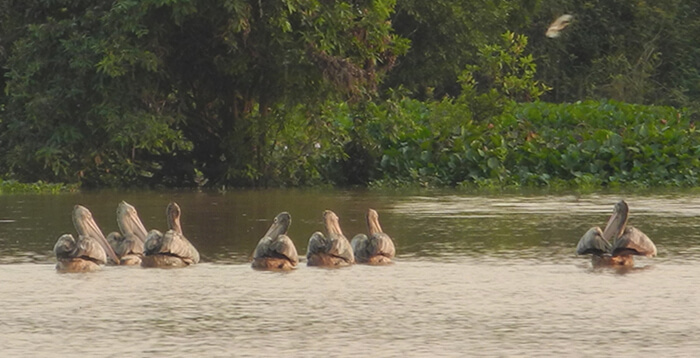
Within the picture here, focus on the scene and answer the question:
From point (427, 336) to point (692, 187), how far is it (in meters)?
16.3

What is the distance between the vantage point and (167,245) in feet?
44.1

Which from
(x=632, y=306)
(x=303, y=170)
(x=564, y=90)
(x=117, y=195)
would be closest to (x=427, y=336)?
(x=632, y=306)

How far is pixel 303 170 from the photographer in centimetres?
2586

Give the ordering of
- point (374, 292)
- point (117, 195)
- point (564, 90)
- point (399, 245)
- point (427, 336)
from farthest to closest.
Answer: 1. point (564, 90)
2. point (117, 195)
3. point (399, 245)
4. point (374, 292)
5. point (427, 336)

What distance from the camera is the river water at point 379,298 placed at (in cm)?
959

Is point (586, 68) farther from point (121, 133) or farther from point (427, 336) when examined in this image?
point (427, 336)

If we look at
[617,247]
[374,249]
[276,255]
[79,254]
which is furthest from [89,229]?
[617,247]

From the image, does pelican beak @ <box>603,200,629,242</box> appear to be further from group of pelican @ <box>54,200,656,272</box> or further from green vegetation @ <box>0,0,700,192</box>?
green vegetation @ <box>0,0,700,192</box>

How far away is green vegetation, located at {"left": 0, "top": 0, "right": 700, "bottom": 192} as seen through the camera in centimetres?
2367

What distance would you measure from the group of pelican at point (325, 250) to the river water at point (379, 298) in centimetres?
14

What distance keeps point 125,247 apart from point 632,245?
446 cm

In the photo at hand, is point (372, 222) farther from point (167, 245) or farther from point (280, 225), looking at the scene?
point (167, 245)

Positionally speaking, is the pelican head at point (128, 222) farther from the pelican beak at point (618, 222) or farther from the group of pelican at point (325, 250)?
the pelican beak at point (618, 222)

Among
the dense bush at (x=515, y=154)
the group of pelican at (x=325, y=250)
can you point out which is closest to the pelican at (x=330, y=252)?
the group of pelican at (x=325, y=250)
